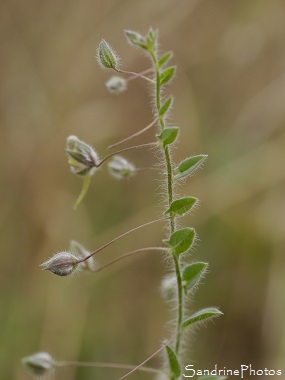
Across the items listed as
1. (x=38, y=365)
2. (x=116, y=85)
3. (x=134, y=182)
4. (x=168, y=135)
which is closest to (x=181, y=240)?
(x=168, y=135)

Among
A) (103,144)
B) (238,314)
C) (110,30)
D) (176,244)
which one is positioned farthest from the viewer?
(110,30)

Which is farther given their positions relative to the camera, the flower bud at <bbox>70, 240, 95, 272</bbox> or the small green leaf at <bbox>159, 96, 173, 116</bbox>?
the flower bud at <bbox>70, 240, 95, 272</bbox>

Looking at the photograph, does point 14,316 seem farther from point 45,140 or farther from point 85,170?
point 85,170

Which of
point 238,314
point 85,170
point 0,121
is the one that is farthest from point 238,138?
point 85,170

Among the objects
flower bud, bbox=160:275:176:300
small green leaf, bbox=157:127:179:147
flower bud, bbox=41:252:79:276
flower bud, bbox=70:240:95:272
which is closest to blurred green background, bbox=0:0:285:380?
flower bud, bbox=160:275:176:300

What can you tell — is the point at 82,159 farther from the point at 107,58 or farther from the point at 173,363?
the point at 173,363

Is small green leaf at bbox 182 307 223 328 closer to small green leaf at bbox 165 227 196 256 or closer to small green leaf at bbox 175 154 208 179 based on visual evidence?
small green leaf at bbox 165 227 196 256

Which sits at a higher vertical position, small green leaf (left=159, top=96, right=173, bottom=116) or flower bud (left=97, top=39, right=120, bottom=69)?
flower bud (left=97, top=39, right=120, bottom=69)
